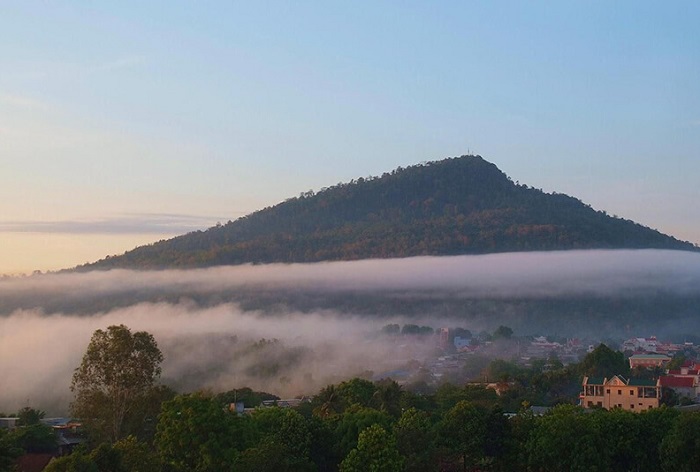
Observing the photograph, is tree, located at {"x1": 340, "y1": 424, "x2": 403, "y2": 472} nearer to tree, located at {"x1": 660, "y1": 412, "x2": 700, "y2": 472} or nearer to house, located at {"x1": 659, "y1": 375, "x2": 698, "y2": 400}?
tree, located at {"x1": 660, "y1": 412, "x2": 700, "y2": 472}

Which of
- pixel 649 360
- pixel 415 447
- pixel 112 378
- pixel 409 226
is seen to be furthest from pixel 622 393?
pixel 409 226

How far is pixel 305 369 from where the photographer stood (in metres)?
93.0

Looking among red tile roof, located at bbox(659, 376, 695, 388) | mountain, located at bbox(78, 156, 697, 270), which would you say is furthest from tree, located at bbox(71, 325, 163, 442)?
mountain, located at bbox(78, 156, 697, 270)

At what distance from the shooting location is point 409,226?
16375 centimetres

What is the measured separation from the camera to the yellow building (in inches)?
2547

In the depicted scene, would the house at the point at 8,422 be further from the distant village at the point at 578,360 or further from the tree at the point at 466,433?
the distant village at the point at 578,360

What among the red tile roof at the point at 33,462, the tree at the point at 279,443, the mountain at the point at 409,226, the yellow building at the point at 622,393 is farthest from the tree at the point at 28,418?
the mountain at the point at 409,226

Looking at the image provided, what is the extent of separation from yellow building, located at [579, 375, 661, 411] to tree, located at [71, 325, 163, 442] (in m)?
34.4

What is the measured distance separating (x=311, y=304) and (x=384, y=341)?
23319 mm

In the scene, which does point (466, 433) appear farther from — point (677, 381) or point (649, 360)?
point (649, 360)

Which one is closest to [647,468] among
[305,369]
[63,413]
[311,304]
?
[63,413]

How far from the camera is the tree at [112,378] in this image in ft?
119

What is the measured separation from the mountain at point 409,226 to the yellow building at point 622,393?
88.5 m

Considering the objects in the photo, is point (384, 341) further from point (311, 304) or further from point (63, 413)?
point (63, 413)
